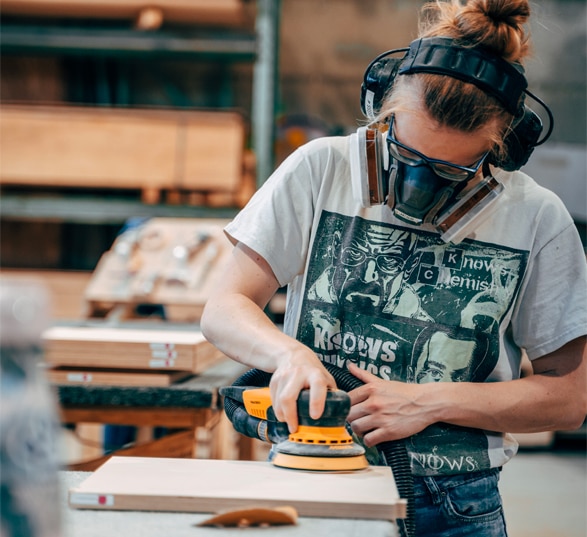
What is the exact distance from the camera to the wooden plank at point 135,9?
19.1ft

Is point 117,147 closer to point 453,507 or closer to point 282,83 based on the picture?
point 282,83

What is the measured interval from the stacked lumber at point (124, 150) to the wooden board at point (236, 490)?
4.42m

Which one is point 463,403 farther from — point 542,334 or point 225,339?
point 225,339

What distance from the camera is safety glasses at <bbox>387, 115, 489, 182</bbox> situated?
4.77 ft

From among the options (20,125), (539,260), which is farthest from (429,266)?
(20,125)

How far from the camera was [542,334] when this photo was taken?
1.61m

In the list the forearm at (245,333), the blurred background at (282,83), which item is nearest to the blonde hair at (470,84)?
the forearm at (245,333)

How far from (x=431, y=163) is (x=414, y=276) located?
24cm

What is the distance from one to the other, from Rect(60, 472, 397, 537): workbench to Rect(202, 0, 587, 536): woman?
1.24ft

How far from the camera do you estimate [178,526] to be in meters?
1.08

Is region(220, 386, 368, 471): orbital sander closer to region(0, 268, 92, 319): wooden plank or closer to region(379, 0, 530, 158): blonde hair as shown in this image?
region(379, 0, 530, 158): blonde hair

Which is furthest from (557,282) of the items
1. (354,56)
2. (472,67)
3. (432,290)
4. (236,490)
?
(354,56)

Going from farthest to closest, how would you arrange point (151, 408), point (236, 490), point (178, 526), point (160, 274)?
point (160, 274)
point (151, 408)
point (236, 490)
point (178, 526)

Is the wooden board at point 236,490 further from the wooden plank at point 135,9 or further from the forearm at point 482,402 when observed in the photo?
the wooden plank at point 135,9
